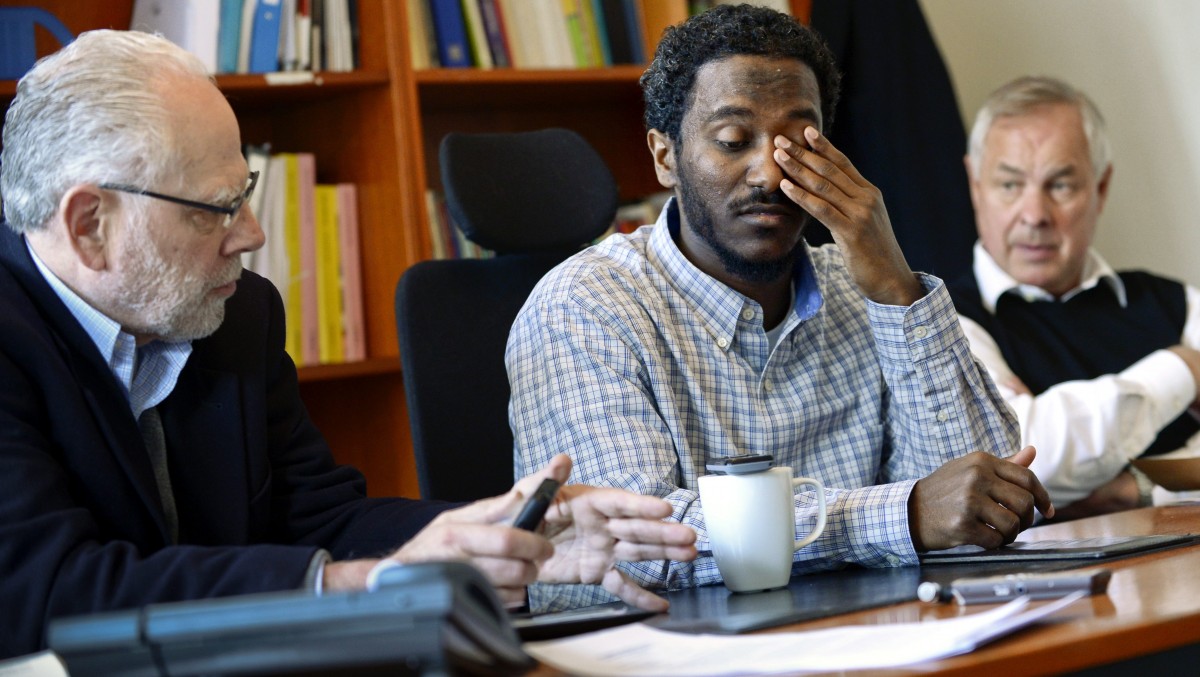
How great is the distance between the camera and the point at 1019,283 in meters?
2.51

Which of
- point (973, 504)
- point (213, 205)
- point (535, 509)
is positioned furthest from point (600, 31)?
point (535, 509)

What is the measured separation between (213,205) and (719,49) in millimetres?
685

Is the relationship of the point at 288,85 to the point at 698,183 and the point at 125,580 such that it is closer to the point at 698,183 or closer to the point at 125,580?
the point at 698,183

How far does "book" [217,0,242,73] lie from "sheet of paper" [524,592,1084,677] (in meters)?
1.75

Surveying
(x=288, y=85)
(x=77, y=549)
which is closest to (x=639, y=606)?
(x=77, y=549)

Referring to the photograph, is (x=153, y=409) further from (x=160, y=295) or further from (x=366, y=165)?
(x=366, y=165)

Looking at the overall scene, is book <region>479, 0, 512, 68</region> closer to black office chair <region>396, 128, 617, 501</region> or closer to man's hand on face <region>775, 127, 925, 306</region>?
black office chair <region>396, 128, 617, 501</region>

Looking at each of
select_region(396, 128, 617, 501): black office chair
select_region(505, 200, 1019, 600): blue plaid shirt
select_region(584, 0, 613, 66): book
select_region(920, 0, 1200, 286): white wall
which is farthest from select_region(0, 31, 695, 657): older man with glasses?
select_region(920, 0, 1200, 286): white wall

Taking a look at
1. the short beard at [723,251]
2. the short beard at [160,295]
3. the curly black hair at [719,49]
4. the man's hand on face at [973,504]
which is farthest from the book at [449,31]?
the man's hand on face at [973,504]

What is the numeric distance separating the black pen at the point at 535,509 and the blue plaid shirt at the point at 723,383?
0.34 m

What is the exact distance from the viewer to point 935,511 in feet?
4.42

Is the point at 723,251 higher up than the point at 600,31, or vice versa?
the point at 600,31

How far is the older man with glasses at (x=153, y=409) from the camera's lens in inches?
43.1

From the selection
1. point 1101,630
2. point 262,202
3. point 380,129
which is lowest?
point 1101,630
